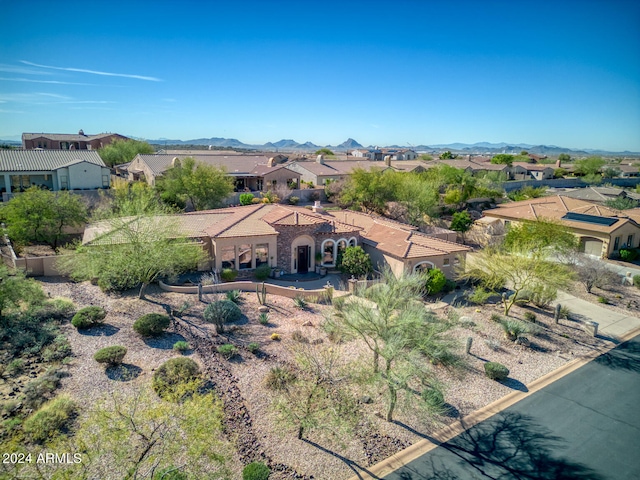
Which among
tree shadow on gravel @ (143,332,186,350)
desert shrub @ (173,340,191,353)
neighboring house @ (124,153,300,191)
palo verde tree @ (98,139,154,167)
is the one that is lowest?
tree shadow on gravel @ (143,332,186,350)

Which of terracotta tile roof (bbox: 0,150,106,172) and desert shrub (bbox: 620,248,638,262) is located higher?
terracotta tile roof (bbox: 0,150,106,172)

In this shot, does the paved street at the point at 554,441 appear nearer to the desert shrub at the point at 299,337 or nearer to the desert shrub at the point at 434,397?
the desert shrub at the point at 434,397

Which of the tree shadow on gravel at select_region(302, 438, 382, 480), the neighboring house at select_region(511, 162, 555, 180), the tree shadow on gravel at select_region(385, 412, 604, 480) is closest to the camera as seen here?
the tree shadow on gravel at select_region(302, 438, 382, 480)

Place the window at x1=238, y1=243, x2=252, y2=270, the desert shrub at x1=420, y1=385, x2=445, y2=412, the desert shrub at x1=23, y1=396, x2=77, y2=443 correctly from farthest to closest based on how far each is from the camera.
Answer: the window at x1=238, y1=243, x2=252, y2=270
the desert shrub at x1=420, y1=385, x2=445, y2=412
the desert shrub at x1=23, y1=396, x2=77, y2=443

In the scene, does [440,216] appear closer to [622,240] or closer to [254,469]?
[622,240]

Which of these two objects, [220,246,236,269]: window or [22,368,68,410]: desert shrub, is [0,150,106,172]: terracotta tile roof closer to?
[220,246,236,269]: window

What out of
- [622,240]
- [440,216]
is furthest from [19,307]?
[622,240]

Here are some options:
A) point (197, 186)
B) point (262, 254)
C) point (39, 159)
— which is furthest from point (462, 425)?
point (39, 159)

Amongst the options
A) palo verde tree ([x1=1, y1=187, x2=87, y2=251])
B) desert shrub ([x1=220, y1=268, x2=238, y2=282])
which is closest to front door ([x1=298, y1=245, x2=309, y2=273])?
desert shrub ([x1=220, y1=268, x2=238, y2=282])
